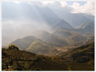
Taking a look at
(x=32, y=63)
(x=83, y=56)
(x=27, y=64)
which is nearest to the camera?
(x=27, y=64)

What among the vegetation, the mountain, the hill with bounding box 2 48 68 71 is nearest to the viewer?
the hill with bounding box 2 48 68 71

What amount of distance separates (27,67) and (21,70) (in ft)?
3.34

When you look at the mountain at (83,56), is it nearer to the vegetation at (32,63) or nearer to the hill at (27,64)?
the vegetation at (32,63)

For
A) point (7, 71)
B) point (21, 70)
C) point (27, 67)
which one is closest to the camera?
point (7, 71)

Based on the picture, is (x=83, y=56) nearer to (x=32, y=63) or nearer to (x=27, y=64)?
(x=32, y=63)

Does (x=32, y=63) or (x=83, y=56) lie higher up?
(x=32, y=63)

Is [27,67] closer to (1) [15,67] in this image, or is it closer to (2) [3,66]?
(1) [15,67]

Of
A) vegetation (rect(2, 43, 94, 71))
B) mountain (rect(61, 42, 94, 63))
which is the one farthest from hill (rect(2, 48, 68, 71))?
mountain (rect(61, 42, 94, 63))

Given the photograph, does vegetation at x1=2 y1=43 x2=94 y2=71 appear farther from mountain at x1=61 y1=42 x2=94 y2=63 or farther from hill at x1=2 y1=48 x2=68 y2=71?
mountain at x1=61 y1=42 x2=94 y2=63

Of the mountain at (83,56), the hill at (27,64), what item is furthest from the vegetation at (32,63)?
the mountain at (83,56)

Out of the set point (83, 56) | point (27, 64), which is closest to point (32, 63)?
point (27, 64)

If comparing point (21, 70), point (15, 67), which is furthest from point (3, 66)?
point (21, 70)

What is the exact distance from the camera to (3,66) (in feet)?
39.1

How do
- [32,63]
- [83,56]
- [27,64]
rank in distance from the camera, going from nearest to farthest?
1. [27,64]
2. [32,63]
3. [83,56]
